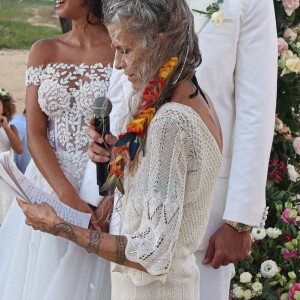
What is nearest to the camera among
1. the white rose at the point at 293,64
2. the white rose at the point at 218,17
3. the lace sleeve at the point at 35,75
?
the white rose at the point at 218,17

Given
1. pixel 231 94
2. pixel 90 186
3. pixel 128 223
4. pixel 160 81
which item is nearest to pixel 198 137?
pixel 160 81

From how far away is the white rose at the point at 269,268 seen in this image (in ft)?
12.5

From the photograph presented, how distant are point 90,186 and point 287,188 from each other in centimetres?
116

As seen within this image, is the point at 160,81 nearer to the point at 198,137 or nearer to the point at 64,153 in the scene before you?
the point at 198,137

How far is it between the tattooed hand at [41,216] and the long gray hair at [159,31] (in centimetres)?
45

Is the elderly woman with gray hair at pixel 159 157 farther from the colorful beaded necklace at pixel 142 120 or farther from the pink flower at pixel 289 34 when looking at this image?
the pink flower at pixel 289 34

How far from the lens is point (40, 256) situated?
10.4 ft

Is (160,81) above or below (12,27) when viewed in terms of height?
above

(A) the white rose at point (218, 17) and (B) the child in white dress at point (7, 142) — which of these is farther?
(B) the child in white dress at point (7, 142)

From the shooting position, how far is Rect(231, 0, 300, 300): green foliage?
12.3ft

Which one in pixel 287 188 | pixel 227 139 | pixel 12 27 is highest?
pixel 227 139

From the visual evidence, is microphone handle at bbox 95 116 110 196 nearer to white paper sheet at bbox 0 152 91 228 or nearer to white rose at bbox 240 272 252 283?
white paper sheet at bbox 0 152 91 228

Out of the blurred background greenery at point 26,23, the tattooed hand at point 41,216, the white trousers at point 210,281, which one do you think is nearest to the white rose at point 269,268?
the white trousers at point 210,281

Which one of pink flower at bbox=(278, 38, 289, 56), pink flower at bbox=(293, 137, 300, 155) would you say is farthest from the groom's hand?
pink flower at bbox=(278, 38, 289, 56)
